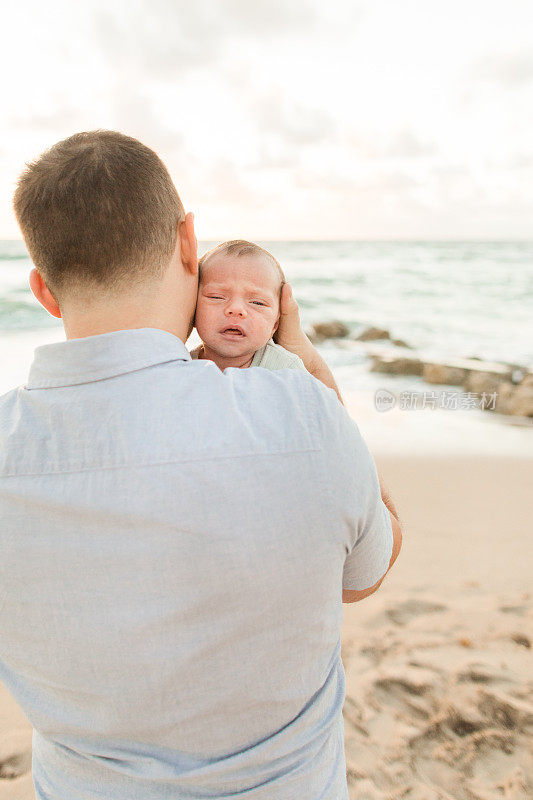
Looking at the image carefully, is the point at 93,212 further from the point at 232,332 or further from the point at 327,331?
the point at 327,331

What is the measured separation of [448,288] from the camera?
19.5 metres

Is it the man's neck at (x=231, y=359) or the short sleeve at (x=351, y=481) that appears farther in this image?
the man's neck at (x=231, y=359)

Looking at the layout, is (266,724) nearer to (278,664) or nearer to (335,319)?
(278,664)

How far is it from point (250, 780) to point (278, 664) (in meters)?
0.23

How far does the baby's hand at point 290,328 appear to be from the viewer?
1.99m

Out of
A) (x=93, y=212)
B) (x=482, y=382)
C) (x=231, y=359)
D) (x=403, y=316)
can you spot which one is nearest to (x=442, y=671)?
(x=231, y=359)

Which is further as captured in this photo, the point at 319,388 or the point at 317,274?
the point at 317,274

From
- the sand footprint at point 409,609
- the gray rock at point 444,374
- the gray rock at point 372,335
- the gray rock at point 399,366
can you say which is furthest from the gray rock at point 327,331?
the sand footprint at point 409,609

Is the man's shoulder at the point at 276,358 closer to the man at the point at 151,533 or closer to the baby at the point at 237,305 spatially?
the baby at the point at 237,305

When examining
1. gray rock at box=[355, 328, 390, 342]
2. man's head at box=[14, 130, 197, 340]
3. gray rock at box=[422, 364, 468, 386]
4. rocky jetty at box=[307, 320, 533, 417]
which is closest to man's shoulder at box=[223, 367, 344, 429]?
man's head at box=[14, 130, 197, 340]

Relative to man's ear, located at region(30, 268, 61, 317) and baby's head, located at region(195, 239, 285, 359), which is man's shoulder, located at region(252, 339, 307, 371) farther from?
man's ear, located at region(30, 268, 61, 317)

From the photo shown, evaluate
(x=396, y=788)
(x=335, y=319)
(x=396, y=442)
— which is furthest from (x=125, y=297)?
(x=335, y=319)

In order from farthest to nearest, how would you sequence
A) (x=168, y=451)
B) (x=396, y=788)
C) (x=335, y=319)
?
(x=335, y=319) < (x=396, y=788) < (x=168, y=451)

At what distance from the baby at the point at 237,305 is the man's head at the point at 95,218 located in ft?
2.89
